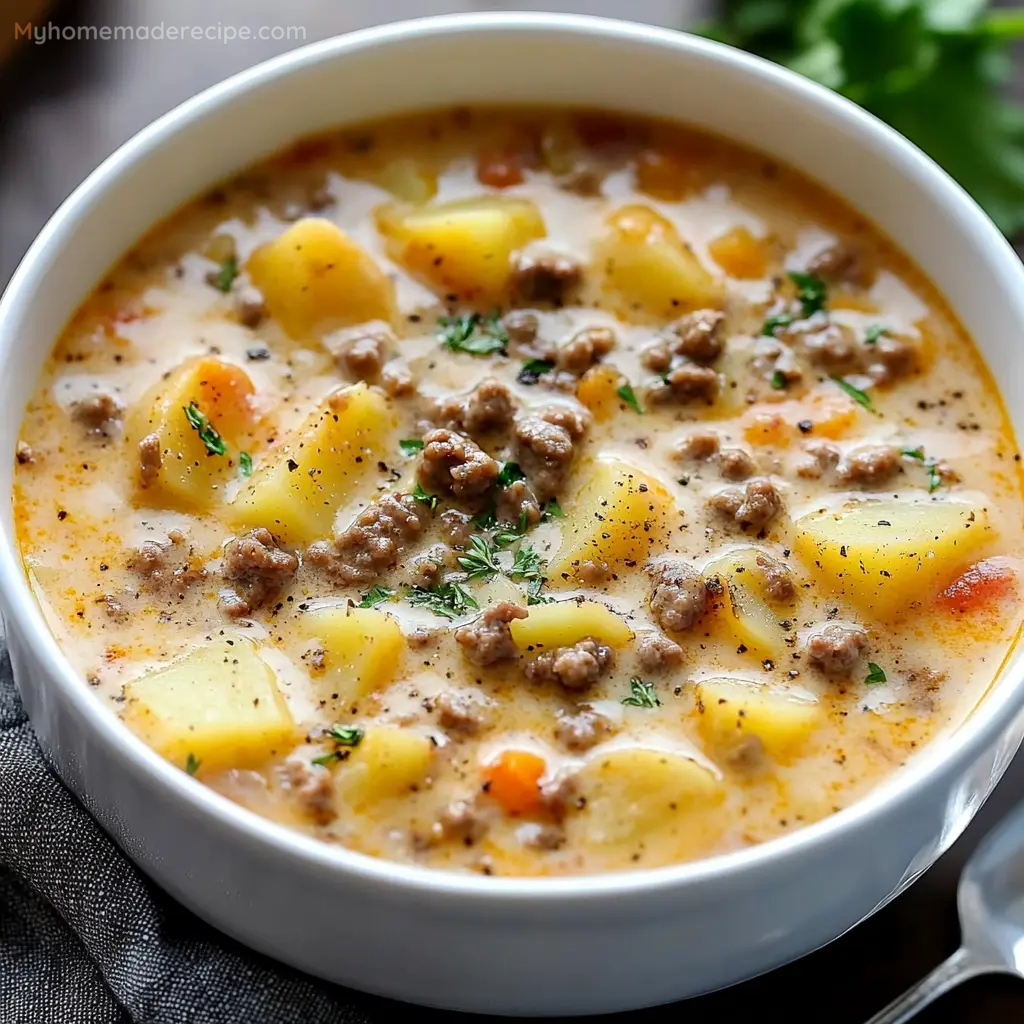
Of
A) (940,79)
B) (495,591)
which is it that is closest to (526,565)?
(495,591)

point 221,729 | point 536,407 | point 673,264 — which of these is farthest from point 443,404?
point 221,729

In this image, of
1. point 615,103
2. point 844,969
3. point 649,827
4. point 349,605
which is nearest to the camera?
point 649,827

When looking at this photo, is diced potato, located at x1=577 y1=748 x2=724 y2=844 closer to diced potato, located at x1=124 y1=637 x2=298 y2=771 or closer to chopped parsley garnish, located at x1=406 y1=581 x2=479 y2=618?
chopped parsley garnish, located at x1=406 y1=581 x2=479 y2=618

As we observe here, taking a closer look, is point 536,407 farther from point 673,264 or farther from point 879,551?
point 879,551

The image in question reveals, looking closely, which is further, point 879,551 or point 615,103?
point 615,103

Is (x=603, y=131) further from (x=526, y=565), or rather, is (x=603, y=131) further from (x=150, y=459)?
(x=150, y=459)

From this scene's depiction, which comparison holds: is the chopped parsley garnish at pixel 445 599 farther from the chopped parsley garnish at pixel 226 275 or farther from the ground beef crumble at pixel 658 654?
the chopped parsley garnish at pixel 226 275

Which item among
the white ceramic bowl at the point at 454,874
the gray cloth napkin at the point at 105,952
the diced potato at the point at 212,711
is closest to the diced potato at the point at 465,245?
the white ceramic bowl at the point at 454,874
